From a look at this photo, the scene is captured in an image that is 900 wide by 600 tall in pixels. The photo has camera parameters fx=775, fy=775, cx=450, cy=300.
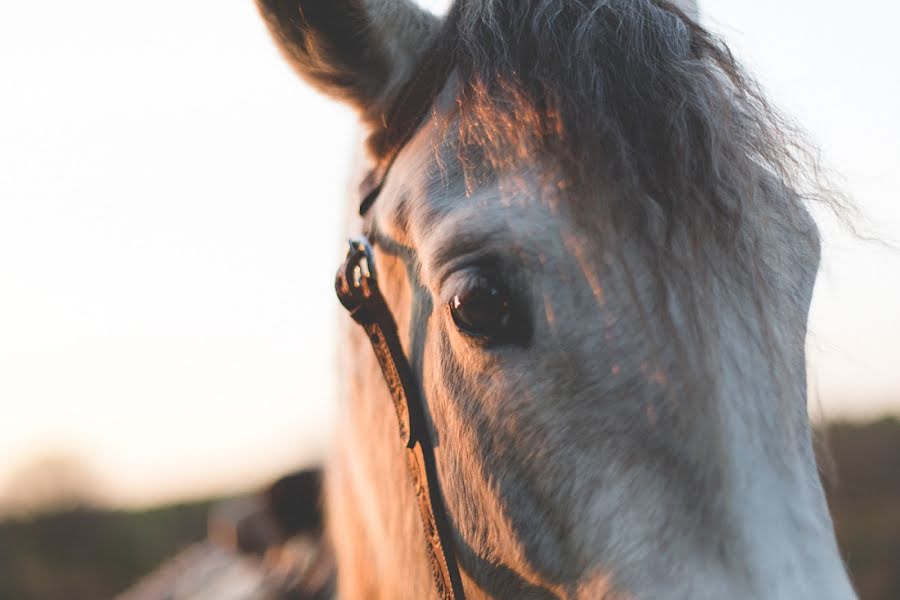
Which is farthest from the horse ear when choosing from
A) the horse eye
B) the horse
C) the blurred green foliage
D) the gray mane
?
the blurred green foliage

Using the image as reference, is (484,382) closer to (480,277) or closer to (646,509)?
(480,277)

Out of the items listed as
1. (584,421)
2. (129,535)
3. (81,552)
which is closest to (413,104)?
(584,421)

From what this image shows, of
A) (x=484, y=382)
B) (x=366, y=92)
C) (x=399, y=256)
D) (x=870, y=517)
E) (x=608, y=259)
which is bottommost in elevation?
(x=870, y=517)

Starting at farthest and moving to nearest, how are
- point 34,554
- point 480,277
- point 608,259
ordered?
point 34,554 → point 480,277 → point 608,259

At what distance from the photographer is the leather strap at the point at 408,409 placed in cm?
159

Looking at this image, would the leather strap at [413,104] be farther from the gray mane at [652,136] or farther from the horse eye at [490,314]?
the horse eye at [490,314]

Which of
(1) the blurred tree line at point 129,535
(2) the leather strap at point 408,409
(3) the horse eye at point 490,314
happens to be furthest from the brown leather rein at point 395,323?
(1) the blurred tree line at point 129,535

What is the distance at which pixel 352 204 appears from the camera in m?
2.30

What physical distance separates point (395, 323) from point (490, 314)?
46cm

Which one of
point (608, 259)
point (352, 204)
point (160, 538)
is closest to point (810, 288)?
point (608, 259)

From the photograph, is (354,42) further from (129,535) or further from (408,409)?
(129,535)

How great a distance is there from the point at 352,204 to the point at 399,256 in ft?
1.88

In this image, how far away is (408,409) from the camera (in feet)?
5.42

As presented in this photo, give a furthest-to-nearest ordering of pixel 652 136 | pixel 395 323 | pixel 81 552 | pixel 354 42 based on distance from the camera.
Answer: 1. pixel 81 552
2. pixel 354 42
3. pixel 395 323
4. pixel 652 136
